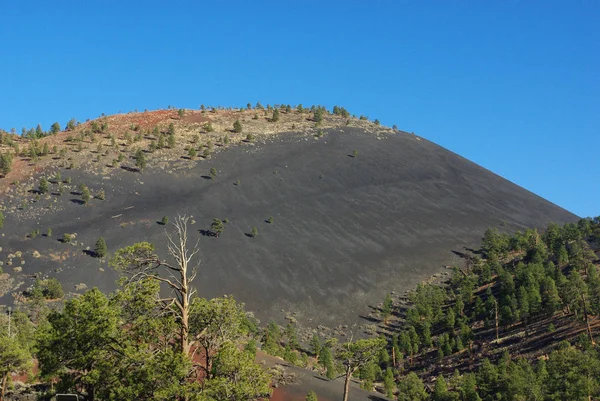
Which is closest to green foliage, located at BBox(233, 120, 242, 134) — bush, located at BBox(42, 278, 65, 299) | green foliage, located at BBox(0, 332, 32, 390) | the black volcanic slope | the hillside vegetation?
the hillside vegetation

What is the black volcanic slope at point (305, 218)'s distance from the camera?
8969 cm

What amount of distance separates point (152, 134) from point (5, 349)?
11377 centimetres

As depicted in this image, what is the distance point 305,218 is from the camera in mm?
115125

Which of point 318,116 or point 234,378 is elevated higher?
point 318,116

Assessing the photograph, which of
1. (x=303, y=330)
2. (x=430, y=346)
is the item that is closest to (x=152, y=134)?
Answer: (x=303, y=330)

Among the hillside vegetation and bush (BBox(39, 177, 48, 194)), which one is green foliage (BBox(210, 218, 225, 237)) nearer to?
the hillside vegetation

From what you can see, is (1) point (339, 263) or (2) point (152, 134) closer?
(1) point (339, 263)

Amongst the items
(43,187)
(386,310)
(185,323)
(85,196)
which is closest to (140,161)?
(85,196)

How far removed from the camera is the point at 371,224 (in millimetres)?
118125

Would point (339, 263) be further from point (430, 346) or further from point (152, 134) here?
point (152, 134)

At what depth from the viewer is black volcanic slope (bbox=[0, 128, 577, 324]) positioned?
8969cm

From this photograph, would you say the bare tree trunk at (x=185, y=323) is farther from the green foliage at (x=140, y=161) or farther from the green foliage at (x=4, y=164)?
the green foliage at (x=140, y=161)

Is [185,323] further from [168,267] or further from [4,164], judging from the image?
[4,164]

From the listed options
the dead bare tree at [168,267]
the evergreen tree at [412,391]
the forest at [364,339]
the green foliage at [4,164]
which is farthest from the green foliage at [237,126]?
the dead bare tree at [168,267]
